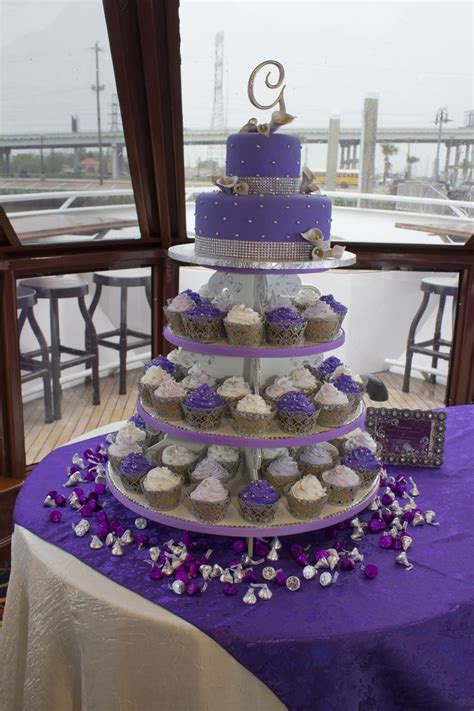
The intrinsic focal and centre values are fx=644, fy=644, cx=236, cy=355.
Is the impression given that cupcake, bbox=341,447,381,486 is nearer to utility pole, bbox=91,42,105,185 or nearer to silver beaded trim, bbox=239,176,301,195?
silver beaded trim, bbox=239,176,301,195

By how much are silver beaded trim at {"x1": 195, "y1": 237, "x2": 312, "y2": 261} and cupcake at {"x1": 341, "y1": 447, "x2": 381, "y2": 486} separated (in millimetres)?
646

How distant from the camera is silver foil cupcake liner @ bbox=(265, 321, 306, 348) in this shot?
6.13 ft

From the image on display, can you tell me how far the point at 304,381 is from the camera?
6.63 feet

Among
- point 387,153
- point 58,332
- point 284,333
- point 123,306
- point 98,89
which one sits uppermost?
point 98,89

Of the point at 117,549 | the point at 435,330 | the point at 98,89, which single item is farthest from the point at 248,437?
the point at 435,330

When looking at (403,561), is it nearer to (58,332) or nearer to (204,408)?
(204,408)

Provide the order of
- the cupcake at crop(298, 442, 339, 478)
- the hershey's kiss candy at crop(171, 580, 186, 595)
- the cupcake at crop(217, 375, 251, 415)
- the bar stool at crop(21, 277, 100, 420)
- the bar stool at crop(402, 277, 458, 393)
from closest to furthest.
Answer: the hershey's kiss candy at crop(171, 580, 186, 595) → the cupcake at crop(217, 375, 251, 415) → the cupcake at crop(298, 442, 339, 478) → the bar stool at crop(21, 277, 100, 420) → the bar stool at crop(402, 277, 458, 393)

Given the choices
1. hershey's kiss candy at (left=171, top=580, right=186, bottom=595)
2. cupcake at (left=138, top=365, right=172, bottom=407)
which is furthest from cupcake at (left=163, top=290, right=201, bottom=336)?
hershey's kiss candy at (left=171, top=580, right=186, bottom=595)

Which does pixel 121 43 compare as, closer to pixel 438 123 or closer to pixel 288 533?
pixel 438 123

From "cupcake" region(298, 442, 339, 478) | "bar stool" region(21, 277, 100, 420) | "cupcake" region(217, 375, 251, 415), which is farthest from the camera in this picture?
"bar stool" region(21, 277, 100, 420)

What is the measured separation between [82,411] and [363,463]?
2.53 metres

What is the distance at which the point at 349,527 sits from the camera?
6.68 feet

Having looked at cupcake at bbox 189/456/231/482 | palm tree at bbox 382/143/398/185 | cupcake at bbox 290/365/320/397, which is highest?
palm tree at bbox 382/143/398/185

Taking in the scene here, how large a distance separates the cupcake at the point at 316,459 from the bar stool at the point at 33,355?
209cm
